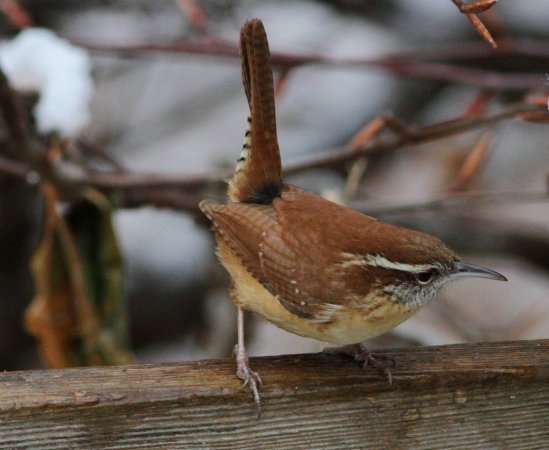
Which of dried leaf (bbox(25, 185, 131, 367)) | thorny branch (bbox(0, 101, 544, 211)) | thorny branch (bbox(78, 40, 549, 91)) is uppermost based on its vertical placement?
thorny branch (bbox(78, 40, 549, 91))

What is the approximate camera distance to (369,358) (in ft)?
7.29

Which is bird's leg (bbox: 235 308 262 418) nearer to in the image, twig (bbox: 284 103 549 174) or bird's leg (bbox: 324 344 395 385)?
bird's leg (bbox: 324 344 395 385)

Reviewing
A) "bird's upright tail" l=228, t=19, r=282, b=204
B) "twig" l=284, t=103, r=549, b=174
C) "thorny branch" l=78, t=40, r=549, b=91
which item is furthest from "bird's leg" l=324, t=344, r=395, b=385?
"thorny branch" l=78, t=40, r=549, b=91

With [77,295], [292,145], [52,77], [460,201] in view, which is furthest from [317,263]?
[292,145]

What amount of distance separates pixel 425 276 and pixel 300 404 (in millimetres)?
423

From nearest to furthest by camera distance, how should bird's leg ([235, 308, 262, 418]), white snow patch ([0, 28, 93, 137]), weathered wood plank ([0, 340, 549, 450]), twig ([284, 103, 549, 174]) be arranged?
weathered wood plank ([0, 340, 549, 450]) < bird's leg ([235, 308, 262, 418]) < twig ([284, 103, 549, 174]) < white snow patch ([0, 28, 93, 137])

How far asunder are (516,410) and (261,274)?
2.25 ft

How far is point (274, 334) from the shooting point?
5.62 m

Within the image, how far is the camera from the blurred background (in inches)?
157

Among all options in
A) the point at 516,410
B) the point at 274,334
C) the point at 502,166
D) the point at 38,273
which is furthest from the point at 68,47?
the point at 502,166

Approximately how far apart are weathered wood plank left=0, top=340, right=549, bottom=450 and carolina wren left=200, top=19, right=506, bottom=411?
77 mm

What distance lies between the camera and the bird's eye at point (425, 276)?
2211 mm

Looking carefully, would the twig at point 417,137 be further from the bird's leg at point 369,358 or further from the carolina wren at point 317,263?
the bird's leg at point 369,358

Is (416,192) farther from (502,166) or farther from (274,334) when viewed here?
(274,334)
